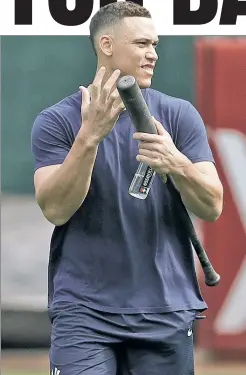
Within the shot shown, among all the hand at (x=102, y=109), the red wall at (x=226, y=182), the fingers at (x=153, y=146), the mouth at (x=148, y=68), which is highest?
the mouth at (x=148, y=68)

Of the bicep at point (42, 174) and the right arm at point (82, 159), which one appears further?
the bicep at point (42, 174)

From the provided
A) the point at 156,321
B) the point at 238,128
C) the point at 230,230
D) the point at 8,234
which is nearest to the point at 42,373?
the point at 8,234

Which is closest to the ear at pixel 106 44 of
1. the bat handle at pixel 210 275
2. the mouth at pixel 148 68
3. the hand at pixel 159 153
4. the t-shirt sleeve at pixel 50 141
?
the mouth at pixel 148 68

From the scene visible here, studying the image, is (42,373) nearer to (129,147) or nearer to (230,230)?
(230,230)

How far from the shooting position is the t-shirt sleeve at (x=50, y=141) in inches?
124

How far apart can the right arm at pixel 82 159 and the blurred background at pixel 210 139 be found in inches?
113

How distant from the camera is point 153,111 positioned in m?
3.19

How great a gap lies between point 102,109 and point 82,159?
158mm

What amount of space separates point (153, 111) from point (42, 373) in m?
2.96

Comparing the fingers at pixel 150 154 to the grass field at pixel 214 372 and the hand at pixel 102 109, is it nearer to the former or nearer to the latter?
the hand at pixel 102 109

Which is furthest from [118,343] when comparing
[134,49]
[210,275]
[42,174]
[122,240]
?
[134,49]

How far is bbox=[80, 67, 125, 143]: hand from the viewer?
2902 mm

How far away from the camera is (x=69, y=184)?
118 inches

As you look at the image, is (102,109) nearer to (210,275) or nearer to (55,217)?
(55,217)
